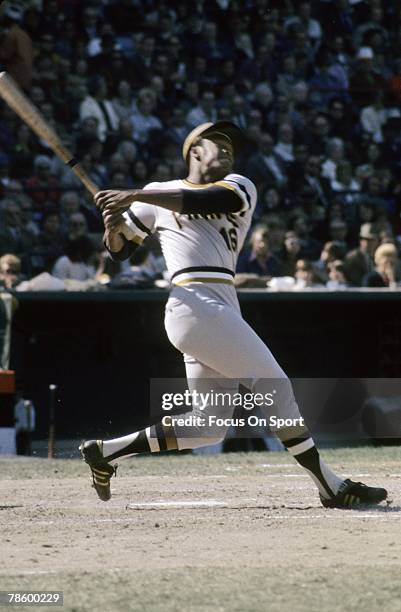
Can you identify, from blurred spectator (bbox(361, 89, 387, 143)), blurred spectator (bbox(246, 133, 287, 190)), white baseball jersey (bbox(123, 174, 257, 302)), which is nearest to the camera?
white baseball jersey (bbox(123, 174, 257, 302))

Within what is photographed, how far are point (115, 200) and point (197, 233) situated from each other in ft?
1.67

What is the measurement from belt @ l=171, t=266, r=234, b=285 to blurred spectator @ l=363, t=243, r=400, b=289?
19.3 feet

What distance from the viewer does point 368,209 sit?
1552 centimetres

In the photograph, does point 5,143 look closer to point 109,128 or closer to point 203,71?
point 109,128

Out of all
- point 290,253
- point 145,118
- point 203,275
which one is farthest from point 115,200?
point 145,118

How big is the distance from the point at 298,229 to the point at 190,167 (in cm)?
777

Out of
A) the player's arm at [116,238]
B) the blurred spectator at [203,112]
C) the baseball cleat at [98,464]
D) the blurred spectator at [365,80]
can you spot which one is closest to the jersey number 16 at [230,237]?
the player's arm at [116,238]

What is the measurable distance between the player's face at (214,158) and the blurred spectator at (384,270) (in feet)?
19.0

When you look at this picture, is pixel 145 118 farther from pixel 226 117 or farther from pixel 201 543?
pixel 201 543

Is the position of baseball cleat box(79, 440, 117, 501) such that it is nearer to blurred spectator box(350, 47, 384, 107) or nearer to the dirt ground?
the dirt ground

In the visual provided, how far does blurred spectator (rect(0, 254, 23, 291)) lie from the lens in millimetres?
11445

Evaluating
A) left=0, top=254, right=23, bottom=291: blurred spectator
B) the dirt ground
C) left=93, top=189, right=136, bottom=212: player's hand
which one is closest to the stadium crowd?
left=0, top=254, right=23, bottom=291: blurred spectator

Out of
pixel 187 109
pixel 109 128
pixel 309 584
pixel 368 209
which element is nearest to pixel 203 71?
pixel 187 109

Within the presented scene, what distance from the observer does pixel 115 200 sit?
644cm
